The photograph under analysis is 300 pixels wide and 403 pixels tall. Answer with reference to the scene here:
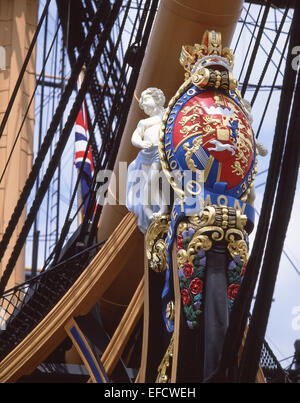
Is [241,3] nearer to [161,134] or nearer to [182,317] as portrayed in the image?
[161,134]

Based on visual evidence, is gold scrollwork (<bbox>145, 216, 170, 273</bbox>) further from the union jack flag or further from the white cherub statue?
the union jack flag

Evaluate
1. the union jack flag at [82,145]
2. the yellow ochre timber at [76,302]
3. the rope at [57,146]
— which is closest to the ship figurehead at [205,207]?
the yellow ochre timber at [76,302]

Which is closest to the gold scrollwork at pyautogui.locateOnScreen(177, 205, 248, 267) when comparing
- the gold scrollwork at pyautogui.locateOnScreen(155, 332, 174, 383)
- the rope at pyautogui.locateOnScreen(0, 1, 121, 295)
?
the gold scrollwork at pyautogui.locateOnScreen(155, 332, 174, 383)

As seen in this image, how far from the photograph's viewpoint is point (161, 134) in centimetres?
482

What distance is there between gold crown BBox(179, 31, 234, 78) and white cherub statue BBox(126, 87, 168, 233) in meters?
0.27

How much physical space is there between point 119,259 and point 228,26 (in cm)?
151

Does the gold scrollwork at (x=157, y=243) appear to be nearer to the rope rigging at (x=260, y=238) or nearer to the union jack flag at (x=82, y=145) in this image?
the rope rigging at (x=260, y=238)

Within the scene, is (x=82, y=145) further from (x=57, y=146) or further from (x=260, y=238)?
(x=260, y=238)

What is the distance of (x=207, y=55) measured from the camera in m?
5.04

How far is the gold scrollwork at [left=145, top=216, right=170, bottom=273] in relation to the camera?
4.85 meters

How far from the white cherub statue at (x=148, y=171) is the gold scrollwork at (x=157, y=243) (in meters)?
0.05

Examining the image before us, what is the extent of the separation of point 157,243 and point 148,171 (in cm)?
38

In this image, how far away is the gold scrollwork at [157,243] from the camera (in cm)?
485

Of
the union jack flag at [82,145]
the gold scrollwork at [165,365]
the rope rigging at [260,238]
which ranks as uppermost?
the union jack flag at [82,145]
